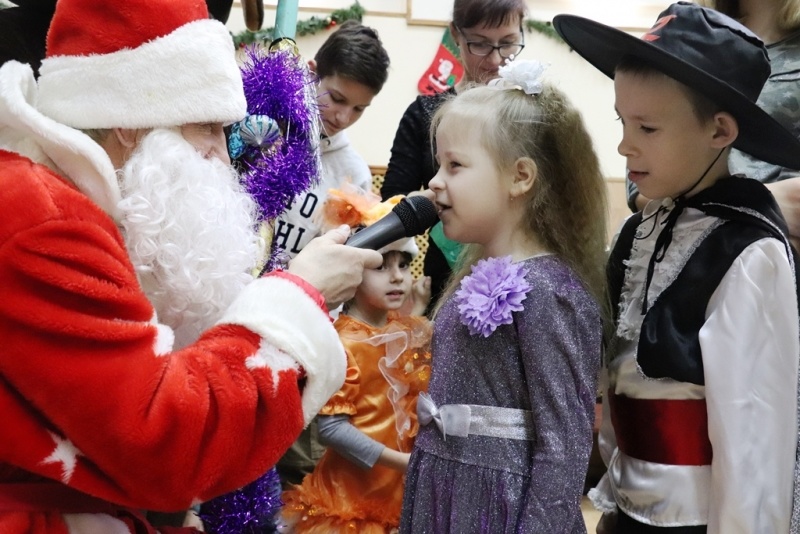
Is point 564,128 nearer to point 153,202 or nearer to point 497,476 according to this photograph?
point 497,476

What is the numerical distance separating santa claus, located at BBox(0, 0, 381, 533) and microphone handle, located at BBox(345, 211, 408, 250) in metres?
0.04

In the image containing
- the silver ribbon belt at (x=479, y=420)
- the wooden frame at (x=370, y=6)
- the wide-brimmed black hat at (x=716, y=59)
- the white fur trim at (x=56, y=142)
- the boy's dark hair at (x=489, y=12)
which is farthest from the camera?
the wooden frame at (x=370, y=6)

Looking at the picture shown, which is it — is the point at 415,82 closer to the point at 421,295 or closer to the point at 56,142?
the point at 421,295

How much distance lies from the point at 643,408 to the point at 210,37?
36.2 inches

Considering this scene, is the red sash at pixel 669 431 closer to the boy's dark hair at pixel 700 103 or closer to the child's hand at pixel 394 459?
the boy's dark hair at pixel 700 103

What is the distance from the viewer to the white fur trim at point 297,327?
0.98 meters

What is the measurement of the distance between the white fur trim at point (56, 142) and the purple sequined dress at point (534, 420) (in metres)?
0.66

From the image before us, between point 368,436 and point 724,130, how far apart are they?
103 cm

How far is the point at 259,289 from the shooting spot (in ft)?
3.34

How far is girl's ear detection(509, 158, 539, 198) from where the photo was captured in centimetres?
140

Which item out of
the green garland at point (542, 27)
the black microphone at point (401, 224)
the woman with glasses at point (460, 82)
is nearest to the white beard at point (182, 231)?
the black microphone at point (401, 224)

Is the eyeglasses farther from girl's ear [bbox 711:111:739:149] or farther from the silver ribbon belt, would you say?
the silver ribbon belt

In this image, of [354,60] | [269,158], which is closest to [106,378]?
[269,158]

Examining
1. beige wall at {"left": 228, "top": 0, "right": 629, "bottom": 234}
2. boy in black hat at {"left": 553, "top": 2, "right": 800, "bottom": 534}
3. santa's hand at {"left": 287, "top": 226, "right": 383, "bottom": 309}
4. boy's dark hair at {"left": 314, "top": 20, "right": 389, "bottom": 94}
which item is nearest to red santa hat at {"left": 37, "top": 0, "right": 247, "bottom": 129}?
santa's hand at {"left": 287, "top": 226, "right": 383, "bottom": 309}
